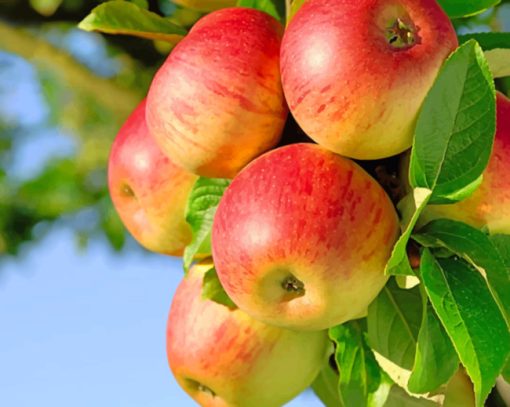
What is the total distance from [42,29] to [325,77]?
141cm

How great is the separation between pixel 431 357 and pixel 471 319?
7 centimetres

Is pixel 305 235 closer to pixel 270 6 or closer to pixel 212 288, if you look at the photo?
pixel 212 288

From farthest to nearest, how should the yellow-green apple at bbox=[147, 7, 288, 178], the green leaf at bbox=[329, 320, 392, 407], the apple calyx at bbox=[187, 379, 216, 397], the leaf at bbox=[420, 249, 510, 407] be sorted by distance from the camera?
the apple calyx at bbox=[187, 379, 216, 397]
the green leaf at bbox=[329, 320, 392, 407]
the yellow-green apple at bbox=[147, 7, 288, 178]
the leaf at bbox=[420, 249, 510, 407]

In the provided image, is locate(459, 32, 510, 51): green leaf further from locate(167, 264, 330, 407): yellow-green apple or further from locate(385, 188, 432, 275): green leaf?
locate(167, 264, 330, 407): yellow-green apple

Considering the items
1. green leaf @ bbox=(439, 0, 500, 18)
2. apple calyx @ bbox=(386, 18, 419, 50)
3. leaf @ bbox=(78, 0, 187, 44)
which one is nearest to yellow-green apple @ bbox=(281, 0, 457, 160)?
apple calyx @ bbox=(386, 18, 419, 50)

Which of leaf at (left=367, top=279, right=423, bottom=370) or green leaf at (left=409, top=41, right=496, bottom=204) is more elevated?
green leaf at (left=409, top=41, right=496, bottom=204)

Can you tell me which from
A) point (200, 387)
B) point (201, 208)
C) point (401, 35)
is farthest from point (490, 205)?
point (200, 387)

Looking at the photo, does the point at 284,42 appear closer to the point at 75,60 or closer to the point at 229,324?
the point at 229,324

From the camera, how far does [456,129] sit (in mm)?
915

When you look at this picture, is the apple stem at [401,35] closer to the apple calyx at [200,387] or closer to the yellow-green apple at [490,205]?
the yellow-green apple at [490,205]

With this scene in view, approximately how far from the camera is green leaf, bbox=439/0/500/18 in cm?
102

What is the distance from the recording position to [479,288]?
3.01 ft

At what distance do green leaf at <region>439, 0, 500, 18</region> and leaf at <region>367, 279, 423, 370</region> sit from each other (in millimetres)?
273

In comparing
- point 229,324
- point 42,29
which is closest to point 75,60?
point 42,29
